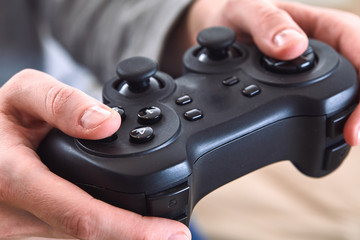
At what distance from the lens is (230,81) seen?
552mm

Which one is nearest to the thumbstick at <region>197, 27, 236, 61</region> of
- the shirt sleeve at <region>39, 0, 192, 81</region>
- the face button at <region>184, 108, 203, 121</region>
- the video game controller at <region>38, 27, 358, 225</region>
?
the video game controller at <region>38, 27, 358, 225</region>

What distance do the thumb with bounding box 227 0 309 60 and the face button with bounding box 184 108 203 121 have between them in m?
0.13

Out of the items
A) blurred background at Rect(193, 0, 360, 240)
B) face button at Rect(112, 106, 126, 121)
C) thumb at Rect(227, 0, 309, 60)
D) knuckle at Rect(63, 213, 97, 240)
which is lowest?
blurred background at Rect(193, 0, 360, 240)

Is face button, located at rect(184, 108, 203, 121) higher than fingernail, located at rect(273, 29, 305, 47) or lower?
lower

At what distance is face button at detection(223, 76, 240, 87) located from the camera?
55 centimetres

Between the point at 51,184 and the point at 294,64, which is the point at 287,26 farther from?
the point at 51,184

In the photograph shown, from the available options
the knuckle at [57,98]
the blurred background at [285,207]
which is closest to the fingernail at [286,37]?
the knuckle at [57,98]

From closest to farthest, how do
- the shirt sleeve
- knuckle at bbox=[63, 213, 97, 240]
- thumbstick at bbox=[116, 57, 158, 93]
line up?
knuckle at bbox=[63, 213, 97, 240] → thumbstick at bbox=[116, 57, 158, 93] → the shirt sleeve

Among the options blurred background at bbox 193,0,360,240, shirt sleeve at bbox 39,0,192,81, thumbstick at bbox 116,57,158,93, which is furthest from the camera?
blurred background at bbox 193,0,360,240

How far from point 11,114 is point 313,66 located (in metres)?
0.34

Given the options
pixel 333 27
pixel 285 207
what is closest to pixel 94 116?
pixel 333 27

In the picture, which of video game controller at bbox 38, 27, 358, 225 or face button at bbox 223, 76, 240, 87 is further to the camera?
face button at bbox 223, 76, 240, 87

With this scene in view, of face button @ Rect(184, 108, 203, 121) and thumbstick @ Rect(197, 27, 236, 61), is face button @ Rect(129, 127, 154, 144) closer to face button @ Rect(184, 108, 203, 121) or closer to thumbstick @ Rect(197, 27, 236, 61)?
face button @ Rect(184, 108, 203, 121)

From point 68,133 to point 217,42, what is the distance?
0.70 ft
